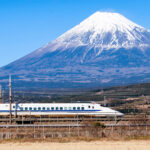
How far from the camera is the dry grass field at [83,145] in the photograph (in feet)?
135

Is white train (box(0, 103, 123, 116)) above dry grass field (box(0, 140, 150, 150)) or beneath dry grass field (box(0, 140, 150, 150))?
above

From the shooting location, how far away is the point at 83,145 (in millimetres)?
42656

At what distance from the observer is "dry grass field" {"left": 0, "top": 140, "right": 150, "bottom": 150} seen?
1617 inches

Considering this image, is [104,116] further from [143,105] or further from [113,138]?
[143,105]

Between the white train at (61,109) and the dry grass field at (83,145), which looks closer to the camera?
the dry grass field at (83,145)

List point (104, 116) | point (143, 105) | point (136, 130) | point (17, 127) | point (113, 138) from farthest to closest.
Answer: point (143, 105) < point (104, 116) < point (17, 127) < point (136, 130) < point (113, 138)

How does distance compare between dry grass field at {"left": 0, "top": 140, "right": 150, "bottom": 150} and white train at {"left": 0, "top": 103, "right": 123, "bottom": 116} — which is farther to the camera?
white train at {"left": 0, "top": 103, "right": 123, "bottom": 116}

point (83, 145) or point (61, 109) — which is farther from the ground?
point (61, 109)

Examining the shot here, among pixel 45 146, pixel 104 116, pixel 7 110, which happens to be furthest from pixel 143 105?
pixel 45 146

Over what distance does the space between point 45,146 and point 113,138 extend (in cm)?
742

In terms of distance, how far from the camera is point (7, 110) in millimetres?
72750

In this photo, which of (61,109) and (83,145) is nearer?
(83,145)

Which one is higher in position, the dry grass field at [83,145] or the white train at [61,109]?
the white train at [61,109]

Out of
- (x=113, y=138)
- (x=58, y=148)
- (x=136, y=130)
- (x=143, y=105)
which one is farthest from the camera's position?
(x=143, y=105)
